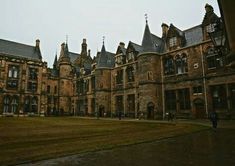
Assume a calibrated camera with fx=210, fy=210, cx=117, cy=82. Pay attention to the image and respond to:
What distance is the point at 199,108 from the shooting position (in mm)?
28875

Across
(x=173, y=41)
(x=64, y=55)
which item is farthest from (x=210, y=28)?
(x=64, y=55)

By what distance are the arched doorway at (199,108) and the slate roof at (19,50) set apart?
43.9m

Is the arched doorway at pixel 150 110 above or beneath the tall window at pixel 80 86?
beneath

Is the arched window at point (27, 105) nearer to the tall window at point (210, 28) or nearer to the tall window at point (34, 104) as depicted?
the tall window at point (34, 104)

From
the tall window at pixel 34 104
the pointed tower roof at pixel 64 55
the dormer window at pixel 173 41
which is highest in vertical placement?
the pointed tower roof at pixel 64 55

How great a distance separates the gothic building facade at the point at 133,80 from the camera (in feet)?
92.3

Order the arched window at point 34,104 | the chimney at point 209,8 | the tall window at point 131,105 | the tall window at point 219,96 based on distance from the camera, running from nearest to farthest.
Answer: the tall window at point 219,96 → the chimney at point 209,8 → the tall window at point 131,105 → the arched window at point 34,104

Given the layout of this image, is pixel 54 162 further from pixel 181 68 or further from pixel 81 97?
pixel 81 97

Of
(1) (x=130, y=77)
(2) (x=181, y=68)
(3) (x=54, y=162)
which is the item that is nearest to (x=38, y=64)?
(1) (x=130, y=77)

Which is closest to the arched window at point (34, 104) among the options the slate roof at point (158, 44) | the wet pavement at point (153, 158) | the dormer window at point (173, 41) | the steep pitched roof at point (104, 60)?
the steep pitched roof at point (104, 60)

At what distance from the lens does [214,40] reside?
759 cm

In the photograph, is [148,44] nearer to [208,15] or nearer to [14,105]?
[208,15]

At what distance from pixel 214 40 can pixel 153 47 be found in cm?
2698

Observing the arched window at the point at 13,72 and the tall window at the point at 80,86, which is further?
the tall window at the point at 80,86
